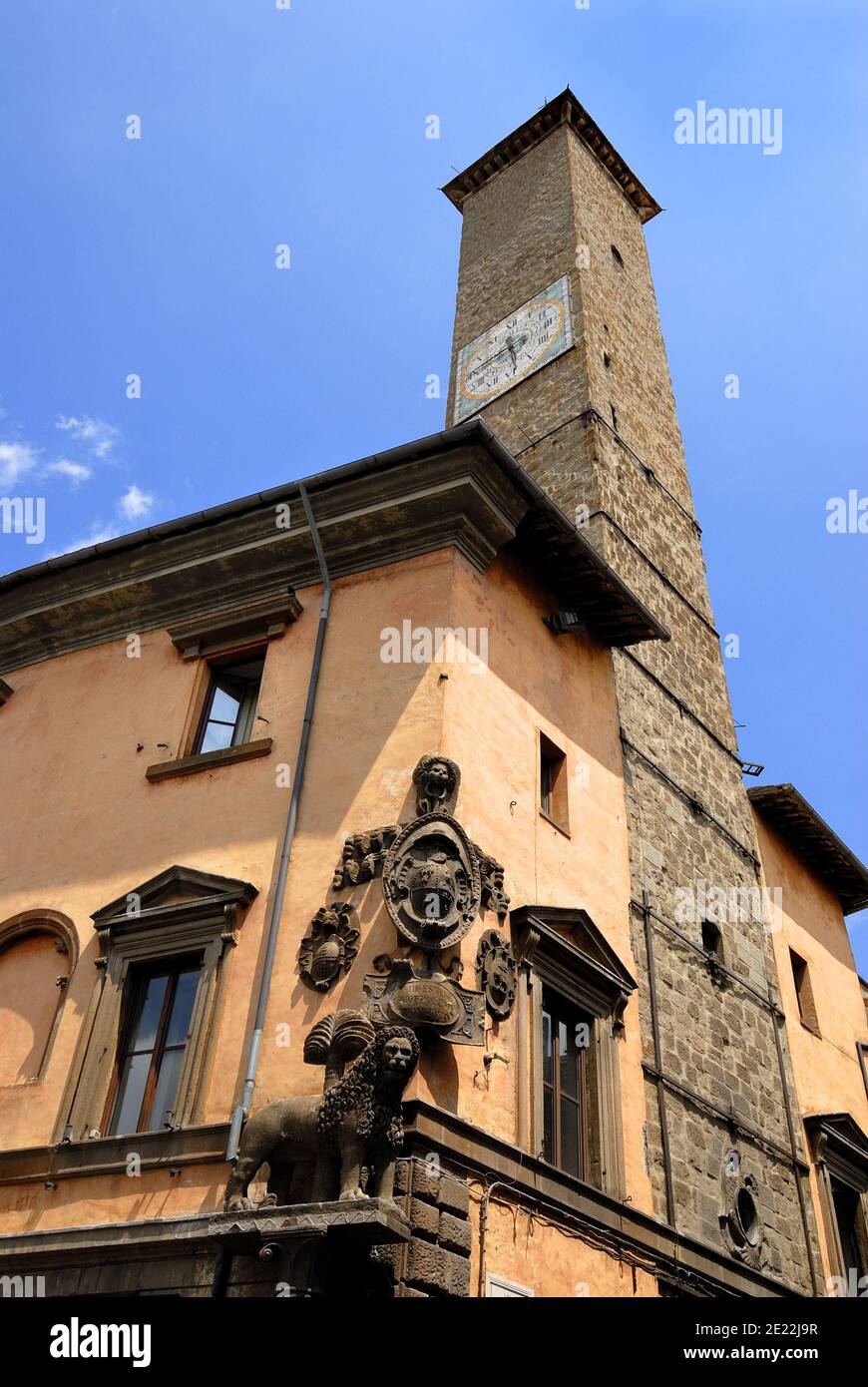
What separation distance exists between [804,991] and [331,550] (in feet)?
29.9

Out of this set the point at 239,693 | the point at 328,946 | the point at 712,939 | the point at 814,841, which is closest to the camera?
the point at 328,946

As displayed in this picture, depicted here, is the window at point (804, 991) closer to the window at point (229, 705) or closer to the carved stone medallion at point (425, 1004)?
the carved stone medallion at point (425, 1004)

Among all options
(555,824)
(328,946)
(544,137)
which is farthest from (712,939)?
(544,137)

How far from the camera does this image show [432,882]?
8852 millimetres

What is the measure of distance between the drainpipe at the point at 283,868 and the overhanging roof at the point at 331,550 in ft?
0.56

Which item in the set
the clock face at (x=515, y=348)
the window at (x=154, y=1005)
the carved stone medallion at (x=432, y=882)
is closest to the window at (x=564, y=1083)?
the carved stone medallion at (x=432, y=882)

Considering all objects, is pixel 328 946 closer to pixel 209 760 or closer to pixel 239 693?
pixel 209 760

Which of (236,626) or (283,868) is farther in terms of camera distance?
(236,626)

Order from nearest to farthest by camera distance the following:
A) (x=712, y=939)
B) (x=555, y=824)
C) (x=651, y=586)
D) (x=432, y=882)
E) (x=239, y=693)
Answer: (x=432, y=882) → (x=555, y=824) → (x=239, y=693) → (x=712, y=939) → (x=651, y=586)

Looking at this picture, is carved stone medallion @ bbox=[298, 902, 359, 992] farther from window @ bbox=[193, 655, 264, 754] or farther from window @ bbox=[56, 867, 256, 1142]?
window @ bbox=[193, 655, 264, 754]

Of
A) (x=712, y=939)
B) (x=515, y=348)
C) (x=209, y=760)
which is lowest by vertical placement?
(x=209, y=760)

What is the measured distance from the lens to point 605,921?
11.4 meters

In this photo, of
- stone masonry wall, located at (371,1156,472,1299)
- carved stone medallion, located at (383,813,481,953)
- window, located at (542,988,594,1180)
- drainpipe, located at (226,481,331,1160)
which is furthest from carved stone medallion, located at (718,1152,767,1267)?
drainpipe, located at (226,481,331,1160)
